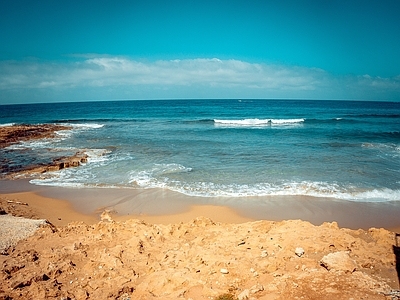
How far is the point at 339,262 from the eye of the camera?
469 centimetres

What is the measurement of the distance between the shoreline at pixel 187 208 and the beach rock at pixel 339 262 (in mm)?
3626

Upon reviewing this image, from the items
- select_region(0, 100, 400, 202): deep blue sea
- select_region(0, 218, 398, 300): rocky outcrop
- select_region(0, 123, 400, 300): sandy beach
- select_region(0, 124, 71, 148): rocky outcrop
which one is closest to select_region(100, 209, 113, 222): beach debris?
select_region(0, 123, 400, 300): sandy beach

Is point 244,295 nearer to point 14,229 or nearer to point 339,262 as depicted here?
point 339,262

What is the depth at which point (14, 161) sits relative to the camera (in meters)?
15.8

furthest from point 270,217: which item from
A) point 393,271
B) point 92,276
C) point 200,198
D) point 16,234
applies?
point 16,234

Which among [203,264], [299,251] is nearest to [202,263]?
[203,264]

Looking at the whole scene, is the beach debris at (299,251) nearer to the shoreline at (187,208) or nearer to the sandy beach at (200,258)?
the sandy beach at (200,258)

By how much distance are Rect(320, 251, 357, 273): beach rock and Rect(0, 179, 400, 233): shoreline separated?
143 inches

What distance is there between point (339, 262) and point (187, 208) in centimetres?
563

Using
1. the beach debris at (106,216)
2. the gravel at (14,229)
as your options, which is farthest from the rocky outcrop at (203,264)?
the beach debris at (106,216)

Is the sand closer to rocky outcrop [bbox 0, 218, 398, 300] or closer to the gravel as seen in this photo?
rocky outcrop [bbox 0, 218, 398, 300]

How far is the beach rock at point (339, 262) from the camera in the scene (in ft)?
15.0

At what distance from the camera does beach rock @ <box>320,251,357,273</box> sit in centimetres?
458

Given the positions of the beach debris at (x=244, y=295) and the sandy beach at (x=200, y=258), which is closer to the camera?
the beach debris at (x=244, y=295)
